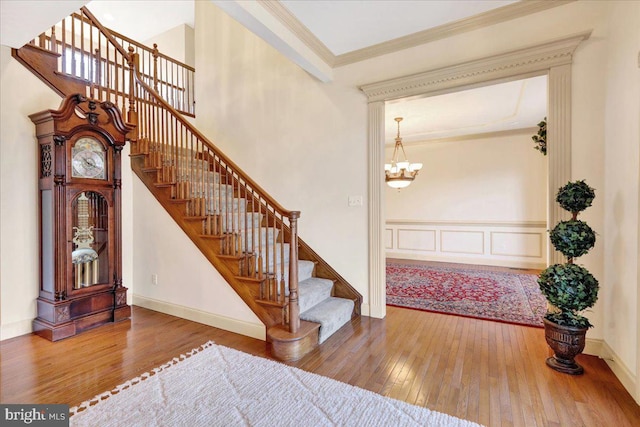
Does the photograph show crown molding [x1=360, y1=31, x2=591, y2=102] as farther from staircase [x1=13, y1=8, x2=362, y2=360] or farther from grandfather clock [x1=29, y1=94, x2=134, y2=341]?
grandfather clock [x1=29, y1=94, x2=134, y2=341]

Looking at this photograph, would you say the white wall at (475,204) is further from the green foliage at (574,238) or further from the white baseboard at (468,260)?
the green foliage at (574,238)

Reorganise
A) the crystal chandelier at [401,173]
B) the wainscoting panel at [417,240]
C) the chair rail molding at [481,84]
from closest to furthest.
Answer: the chair rail molding at [481,84], the crystal chandelier at [401,173], the wainscoting panel at [417,240]

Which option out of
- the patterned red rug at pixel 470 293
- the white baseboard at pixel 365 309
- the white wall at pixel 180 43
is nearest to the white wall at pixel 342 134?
the white baseboard at pixel 365 309

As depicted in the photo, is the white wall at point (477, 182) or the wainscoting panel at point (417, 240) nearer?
the white wall at point (477, 182)

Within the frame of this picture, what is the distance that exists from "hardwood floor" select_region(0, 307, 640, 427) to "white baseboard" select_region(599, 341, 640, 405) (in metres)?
0.04

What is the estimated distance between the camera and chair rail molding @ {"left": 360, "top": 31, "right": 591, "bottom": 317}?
8.44 ft

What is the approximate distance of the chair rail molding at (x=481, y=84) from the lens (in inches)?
101

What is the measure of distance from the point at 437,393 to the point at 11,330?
395 centimetres

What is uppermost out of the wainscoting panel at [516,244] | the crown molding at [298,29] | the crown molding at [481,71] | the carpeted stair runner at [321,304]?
the crown molding at [298,29]

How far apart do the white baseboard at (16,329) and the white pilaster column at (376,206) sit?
3625 mm

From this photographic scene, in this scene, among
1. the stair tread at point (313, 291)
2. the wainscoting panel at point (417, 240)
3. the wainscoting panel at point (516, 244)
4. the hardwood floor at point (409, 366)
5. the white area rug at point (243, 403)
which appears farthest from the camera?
the wainscoting panel at point (417, 240)

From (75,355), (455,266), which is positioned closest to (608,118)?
(455,266)

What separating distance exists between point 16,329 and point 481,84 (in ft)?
17.2

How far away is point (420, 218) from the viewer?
24.0 ft
